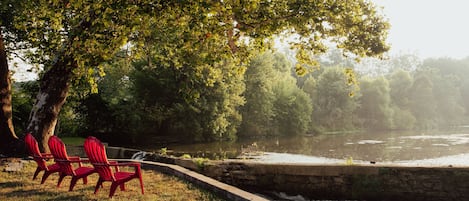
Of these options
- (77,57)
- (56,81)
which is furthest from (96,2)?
(56,81)

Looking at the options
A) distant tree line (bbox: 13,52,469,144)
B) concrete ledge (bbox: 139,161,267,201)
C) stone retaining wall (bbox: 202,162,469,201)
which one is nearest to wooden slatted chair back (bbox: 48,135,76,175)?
concrete ledge (bbox: 139,161,267,201)

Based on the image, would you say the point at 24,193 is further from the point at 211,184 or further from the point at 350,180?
the point at 350,180

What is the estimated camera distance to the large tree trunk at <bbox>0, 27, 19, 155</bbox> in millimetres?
11461

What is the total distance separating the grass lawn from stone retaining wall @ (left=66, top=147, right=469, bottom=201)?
9.42 ft

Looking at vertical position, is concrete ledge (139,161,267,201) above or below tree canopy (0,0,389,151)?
below

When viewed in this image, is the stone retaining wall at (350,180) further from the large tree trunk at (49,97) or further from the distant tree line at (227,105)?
the large tree trunk at (49,97)

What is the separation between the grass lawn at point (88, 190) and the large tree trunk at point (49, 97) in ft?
6.11

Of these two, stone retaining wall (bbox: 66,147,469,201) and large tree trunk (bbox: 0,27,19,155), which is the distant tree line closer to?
large tree trunk (bbox: 0,27,19,155)

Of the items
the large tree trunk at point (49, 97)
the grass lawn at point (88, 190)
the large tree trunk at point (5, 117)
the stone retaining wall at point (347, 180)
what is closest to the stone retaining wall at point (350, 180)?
the stone retaining wall at point (347, 180)

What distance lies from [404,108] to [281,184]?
6279cm

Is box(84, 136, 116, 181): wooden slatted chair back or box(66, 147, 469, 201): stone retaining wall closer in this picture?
box(84, 136, 116, 181): wooden slatted chair back

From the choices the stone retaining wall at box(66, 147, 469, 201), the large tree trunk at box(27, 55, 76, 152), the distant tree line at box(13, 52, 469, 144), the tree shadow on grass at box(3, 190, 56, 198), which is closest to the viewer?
the tree shadow on grass at box(3, 190, 56, 198)

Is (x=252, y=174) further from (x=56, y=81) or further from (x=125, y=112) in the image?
(x=125, y=112)

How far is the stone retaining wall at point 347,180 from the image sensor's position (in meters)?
10.1
